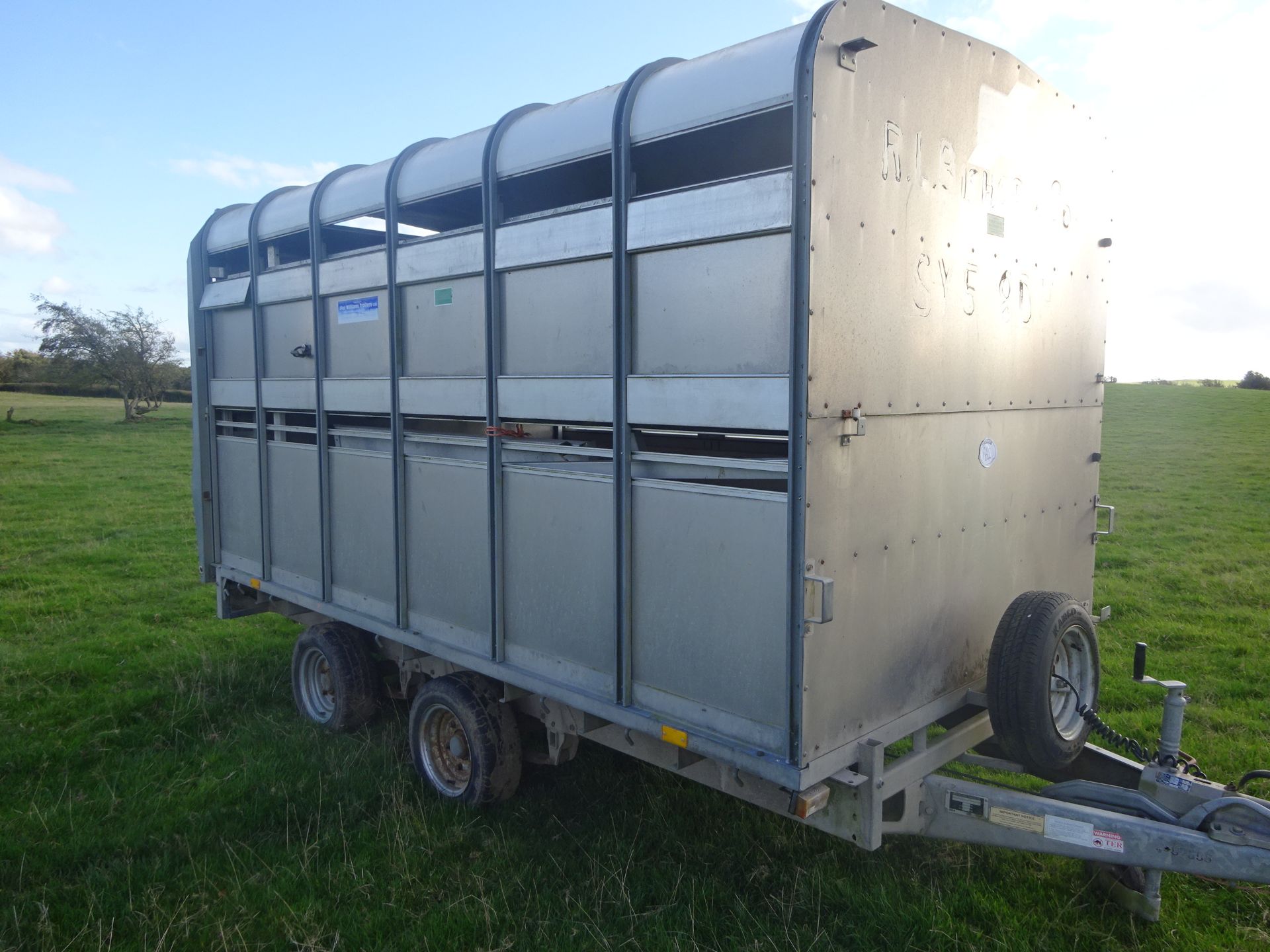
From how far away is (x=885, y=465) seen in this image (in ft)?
11.7

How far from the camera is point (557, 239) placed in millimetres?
4094

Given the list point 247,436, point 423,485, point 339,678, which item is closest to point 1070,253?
point 423,485

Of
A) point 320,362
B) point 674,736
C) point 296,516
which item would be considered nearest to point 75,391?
point 296,516

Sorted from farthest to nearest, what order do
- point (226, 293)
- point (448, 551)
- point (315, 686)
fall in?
point (226, 293)
point (315, 686)
point (448, 551)

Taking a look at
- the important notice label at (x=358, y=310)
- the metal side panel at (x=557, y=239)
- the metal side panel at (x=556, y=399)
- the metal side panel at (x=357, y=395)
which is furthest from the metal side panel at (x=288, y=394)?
the metal side panel at (x=557, y=239)

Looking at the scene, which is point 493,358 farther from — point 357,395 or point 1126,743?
point 1126,743

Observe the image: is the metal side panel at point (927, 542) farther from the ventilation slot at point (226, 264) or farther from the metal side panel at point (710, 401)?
the ventilation slot at point (226, 264)

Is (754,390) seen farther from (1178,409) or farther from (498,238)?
(1178,409)

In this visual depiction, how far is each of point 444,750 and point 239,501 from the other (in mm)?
2907

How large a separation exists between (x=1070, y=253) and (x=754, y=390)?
2.35 meters

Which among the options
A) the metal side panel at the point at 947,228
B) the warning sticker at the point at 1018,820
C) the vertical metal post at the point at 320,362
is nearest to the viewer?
the metal side panel at the point at 947,228

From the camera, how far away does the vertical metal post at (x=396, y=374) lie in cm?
516

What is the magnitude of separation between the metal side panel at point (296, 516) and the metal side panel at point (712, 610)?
9.74 ft

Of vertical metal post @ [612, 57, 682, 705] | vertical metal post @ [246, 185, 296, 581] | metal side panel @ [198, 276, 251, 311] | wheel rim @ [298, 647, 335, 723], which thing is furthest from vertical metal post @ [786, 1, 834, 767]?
metal side panel @ [198, 276, 251, 311]
